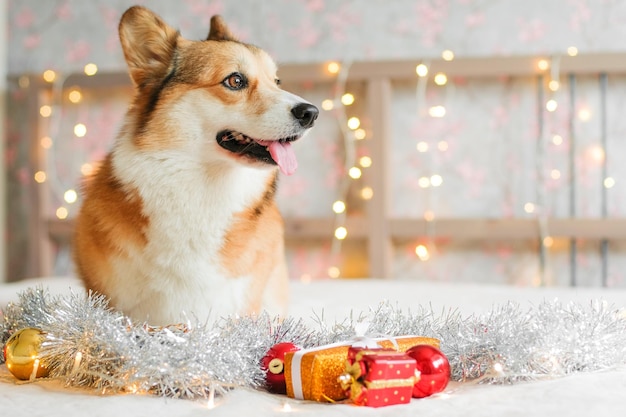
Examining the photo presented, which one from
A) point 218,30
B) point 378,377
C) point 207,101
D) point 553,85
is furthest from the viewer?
point 553,85

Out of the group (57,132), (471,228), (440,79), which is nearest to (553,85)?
(440,79)

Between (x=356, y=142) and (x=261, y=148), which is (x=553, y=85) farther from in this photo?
(x=261, y=148)

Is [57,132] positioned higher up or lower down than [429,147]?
higher up

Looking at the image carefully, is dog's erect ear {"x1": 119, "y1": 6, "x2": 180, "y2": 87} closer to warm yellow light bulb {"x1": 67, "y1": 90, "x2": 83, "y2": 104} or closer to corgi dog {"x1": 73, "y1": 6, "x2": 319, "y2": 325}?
corgi dog {"x1": 73, "y1": 6, "x2": 319, "y2": 325}

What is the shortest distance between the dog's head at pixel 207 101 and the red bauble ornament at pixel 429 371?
0.51 meters

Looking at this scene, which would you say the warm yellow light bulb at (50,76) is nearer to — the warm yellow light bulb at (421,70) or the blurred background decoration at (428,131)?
the blurred background decoration at (428,131)

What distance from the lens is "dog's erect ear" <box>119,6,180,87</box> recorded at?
142 centimetres

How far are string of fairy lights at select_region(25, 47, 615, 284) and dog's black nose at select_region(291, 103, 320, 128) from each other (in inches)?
53.4

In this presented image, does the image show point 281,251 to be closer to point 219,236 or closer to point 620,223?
point 219,236

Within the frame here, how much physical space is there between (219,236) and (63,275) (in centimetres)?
197

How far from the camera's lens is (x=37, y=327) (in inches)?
46.6

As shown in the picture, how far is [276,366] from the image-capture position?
1.04 metres

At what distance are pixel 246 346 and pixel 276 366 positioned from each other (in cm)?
6

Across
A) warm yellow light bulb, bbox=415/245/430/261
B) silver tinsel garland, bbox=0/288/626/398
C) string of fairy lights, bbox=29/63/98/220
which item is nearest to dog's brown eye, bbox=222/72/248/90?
silver tinsel garland, bbox=0/288/626/398
